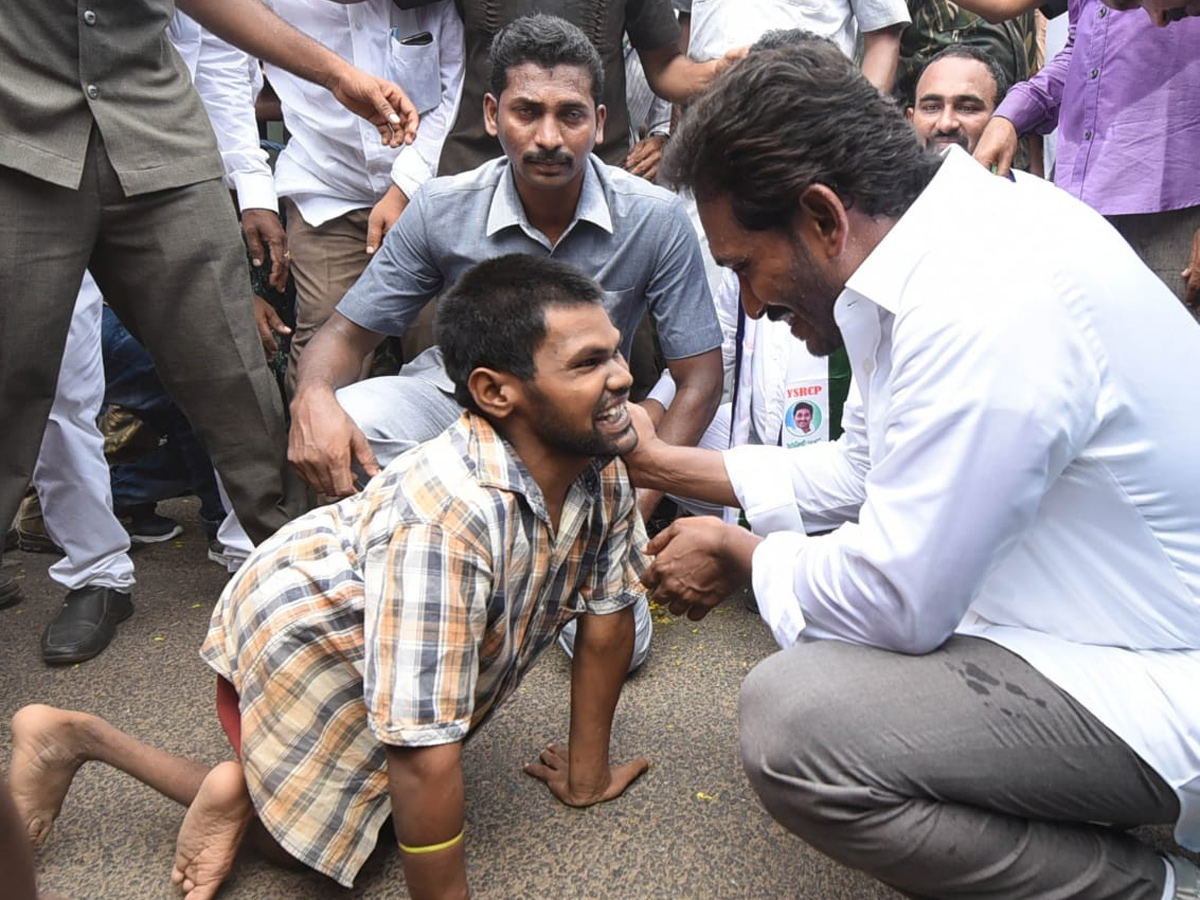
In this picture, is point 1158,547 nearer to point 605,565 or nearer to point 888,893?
point 888,893

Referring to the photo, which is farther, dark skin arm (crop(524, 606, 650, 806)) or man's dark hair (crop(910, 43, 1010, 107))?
man's dark hair (crop(910, 43, 1010, 107))

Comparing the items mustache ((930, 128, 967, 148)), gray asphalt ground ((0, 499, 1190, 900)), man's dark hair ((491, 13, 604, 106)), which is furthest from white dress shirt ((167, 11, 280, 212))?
mustache ((930, 128, 967, 148))

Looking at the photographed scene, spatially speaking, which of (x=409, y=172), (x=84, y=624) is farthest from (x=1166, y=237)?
(x=84, y=624)

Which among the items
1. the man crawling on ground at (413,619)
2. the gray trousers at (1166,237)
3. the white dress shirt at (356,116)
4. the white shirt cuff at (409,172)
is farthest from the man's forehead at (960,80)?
the man crawling on ground at (413,619)

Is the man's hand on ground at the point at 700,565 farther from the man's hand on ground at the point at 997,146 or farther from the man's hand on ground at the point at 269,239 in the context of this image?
the man's hand on ground at the point at 269,239

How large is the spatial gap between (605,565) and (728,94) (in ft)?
2.84

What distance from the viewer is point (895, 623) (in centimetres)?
145

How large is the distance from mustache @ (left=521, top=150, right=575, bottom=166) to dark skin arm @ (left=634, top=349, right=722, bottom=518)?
59cm

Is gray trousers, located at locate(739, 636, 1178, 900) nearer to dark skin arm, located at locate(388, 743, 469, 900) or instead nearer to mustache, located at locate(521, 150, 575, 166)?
dark skin arm, located at locate(388, 743, 469, 900)

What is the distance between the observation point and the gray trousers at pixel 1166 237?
2.53m

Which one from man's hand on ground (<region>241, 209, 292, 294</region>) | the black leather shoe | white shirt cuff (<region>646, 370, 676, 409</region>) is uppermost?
man's hand on ground (<region>241, 209, 292, 294</region>)

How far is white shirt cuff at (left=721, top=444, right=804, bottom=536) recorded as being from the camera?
2.02m

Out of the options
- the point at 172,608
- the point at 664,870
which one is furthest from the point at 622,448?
the point at 172,608

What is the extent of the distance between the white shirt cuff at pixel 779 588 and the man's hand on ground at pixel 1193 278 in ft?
4.60
